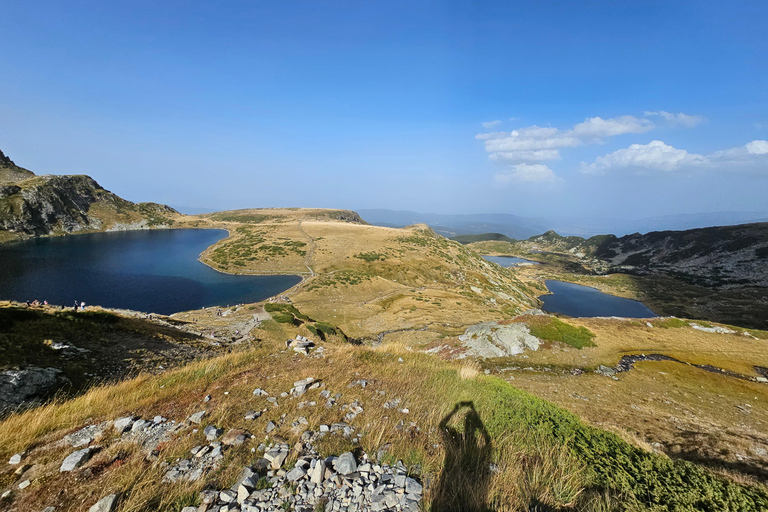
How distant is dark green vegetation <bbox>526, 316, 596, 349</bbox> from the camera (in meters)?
23.5

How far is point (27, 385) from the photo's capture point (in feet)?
29.5

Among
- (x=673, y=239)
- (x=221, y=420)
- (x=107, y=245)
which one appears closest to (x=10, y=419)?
(x=221, y=420)

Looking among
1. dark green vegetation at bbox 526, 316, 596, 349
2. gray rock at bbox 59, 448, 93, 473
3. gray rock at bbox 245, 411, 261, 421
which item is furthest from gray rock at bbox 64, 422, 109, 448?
dark green vegetation at bbox 526, 316, 596, 349

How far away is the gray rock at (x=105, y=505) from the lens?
4.08m

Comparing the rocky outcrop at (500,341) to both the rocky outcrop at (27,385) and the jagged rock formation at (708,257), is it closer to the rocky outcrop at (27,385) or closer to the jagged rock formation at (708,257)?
the rocky outcrop at (27,385)

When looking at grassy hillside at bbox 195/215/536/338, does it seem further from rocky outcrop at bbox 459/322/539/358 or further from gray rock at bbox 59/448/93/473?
gray rock at bbox 59/448/93/473

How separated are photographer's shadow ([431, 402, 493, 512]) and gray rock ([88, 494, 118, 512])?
4887mm

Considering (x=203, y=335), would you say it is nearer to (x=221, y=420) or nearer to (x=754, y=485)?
(x=221, y=420)

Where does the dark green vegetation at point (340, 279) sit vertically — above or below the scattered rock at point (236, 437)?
below

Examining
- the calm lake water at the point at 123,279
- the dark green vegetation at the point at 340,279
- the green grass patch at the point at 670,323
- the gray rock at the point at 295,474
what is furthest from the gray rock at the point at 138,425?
the dark green vegetation at the point at 340,279

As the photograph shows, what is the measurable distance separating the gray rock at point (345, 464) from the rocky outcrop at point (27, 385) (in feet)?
31.4

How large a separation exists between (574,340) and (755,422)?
9854 mm

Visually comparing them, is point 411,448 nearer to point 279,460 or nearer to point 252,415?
point 279,460

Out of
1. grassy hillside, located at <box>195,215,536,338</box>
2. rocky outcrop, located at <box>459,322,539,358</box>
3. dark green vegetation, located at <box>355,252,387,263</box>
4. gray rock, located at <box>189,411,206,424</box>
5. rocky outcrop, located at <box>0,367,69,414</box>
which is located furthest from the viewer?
dark green vegetation, located at <box>355,252,387,263</box>
